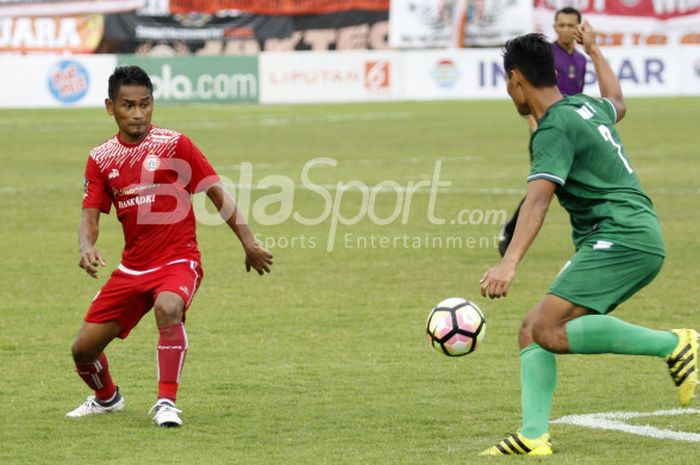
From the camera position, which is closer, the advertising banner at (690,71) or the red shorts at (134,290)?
the red shorts at (134,290)

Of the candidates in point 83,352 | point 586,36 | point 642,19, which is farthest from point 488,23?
point 83,352

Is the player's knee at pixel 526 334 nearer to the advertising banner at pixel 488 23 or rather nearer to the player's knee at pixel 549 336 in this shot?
the player's knee at pixel 549 336

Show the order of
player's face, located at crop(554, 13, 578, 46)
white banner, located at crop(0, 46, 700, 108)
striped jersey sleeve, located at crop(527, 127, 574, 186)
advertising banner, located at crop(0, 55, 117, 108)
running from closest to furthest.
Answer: striped jersey sleeve, located at crop(527, 127, 574, 186)
player's face, located at crop(554, 13, 578, 46)
advertising banner, located at crop(0, 55, 117, 108)
white banner, located at crop(0, 46, 700, 108)

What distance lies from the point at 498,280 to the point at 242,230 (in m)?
1.91

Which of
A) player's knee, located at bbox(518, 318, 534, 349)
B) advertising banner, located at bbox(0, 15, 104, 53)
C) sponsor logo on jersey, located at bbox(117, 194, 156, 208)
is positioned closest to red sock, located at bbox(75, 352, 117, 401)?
sponsor logo on jersey, located at bbox(117, 194, 156, 208)

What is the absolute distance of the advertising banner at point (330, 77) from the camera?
137 ft

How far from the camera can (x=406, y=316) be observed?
35.1 feet

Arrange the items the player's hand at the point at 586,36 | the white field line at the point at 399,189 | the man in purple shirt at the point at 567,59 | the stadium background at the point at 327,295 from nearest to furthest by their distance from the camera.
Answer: the stadium background at the point at 327,295, the player's hand at the point at 586,36, the man in purple shirt at the point at 567,59, the white field line at the point at 399,189

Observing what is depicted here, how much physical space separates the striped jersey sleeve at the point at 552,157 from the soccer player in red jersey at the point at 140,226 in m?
1.82

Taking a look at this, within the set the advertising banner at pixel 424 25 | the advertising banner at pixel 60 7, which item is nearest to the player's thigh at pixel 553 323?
the advertising banner at pixel 424 25

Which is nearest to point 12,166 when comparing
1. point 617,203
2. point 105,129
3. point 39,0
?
point 105,129

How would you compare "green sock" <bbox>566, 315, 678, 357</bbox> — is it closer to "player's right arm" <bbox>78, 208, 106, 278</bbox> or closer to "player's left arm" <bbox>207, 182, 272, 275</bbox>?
"player's left arm" <bbox>207, 182, 272, 275</bbox>

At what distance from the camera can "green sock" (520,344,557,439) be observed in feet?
21.2

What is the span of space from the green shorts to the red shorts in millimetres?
2008
